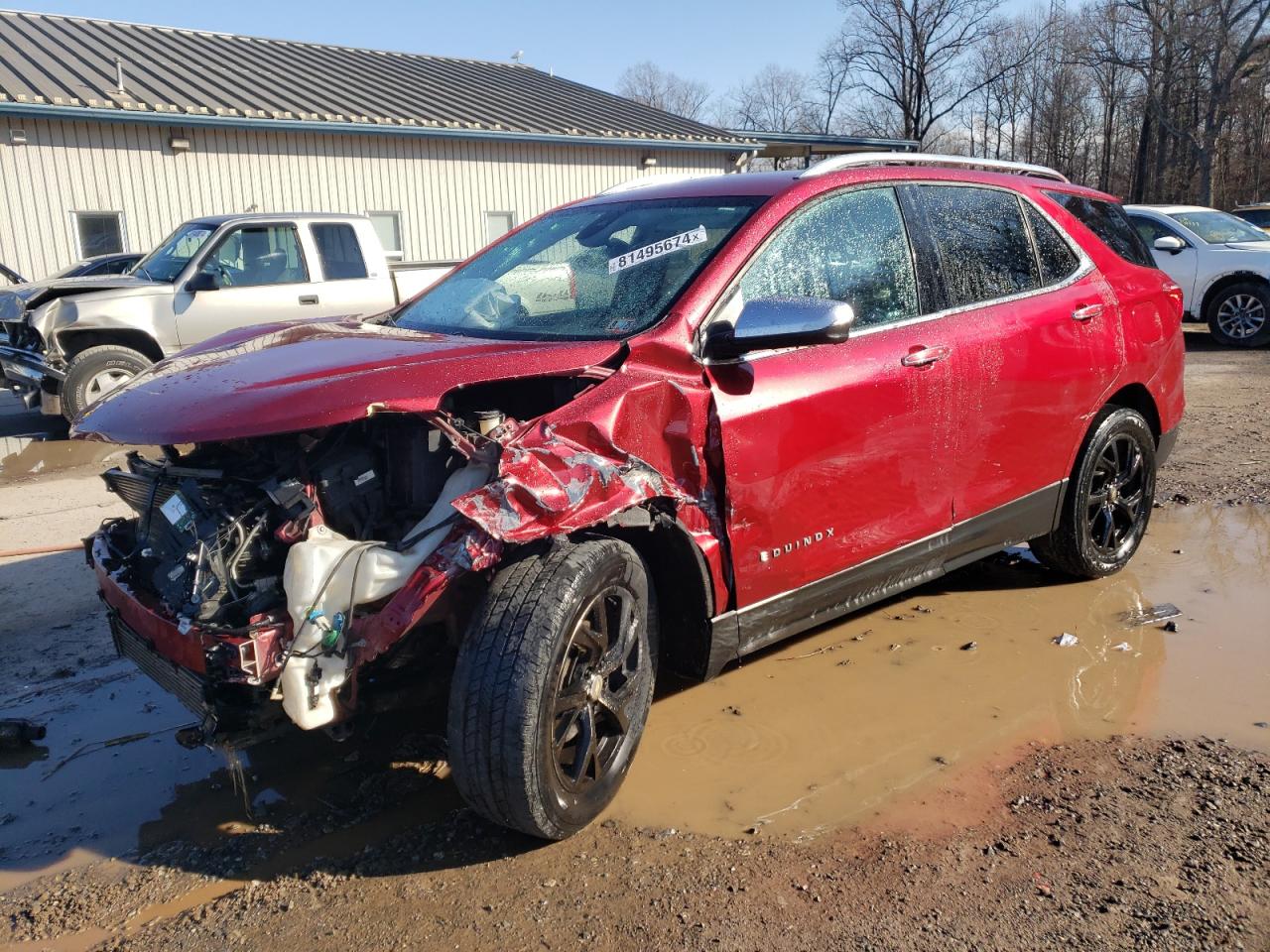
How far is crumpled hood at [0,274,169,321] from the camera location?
9.03 m

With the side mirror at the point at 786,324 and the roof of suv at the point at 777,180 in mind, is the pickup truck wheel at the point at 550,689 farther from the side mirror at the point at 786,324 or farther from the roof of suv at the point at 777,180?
the roof of suv at the point at 777,180

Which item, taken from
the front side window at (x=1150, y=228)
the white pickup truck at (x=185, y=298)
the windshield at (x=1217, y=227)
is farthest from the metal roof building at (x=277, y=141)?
the windshield at (x=1217, y=227)

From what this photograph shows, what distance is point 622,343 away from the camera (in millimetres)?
3127

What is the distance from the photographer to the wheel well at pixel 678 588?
3.13 m

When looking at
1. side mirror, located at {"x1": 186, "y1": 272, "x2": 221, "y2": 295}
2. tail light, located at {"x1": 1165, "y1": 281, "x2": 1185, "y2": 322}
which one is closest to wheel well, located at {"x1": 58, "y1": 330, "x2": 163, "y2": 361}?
side mirror, located at {"x1": 186, "y1": 272, "x2": 221, "y2": 295}

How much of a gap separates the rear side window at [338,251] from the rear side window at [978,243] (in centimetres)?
722

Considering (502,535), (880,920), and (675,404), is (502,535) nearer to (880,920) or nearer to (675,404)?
(675,404)

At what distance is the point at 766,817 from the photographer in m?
3.07

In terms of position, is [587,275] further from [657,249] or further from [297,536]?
[297,536]

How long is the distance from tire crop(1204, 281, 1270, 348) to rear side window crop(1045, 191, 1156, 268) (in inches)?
379

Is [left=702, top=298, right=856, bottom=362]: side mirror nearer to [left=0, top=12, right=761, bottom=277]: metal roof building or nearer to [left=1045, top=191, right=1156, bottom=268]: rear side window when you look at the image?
[left=1045, top=191, right=1156, bottom=268]: rear side window

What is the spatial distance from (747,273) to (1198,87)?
133 feet

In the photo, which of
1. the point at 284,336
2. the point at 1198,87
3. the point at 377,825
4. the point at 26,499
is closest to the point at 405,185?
the point at 26,499

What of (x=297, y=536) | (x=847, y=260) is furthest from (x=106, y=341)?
(x=847, y=260)
